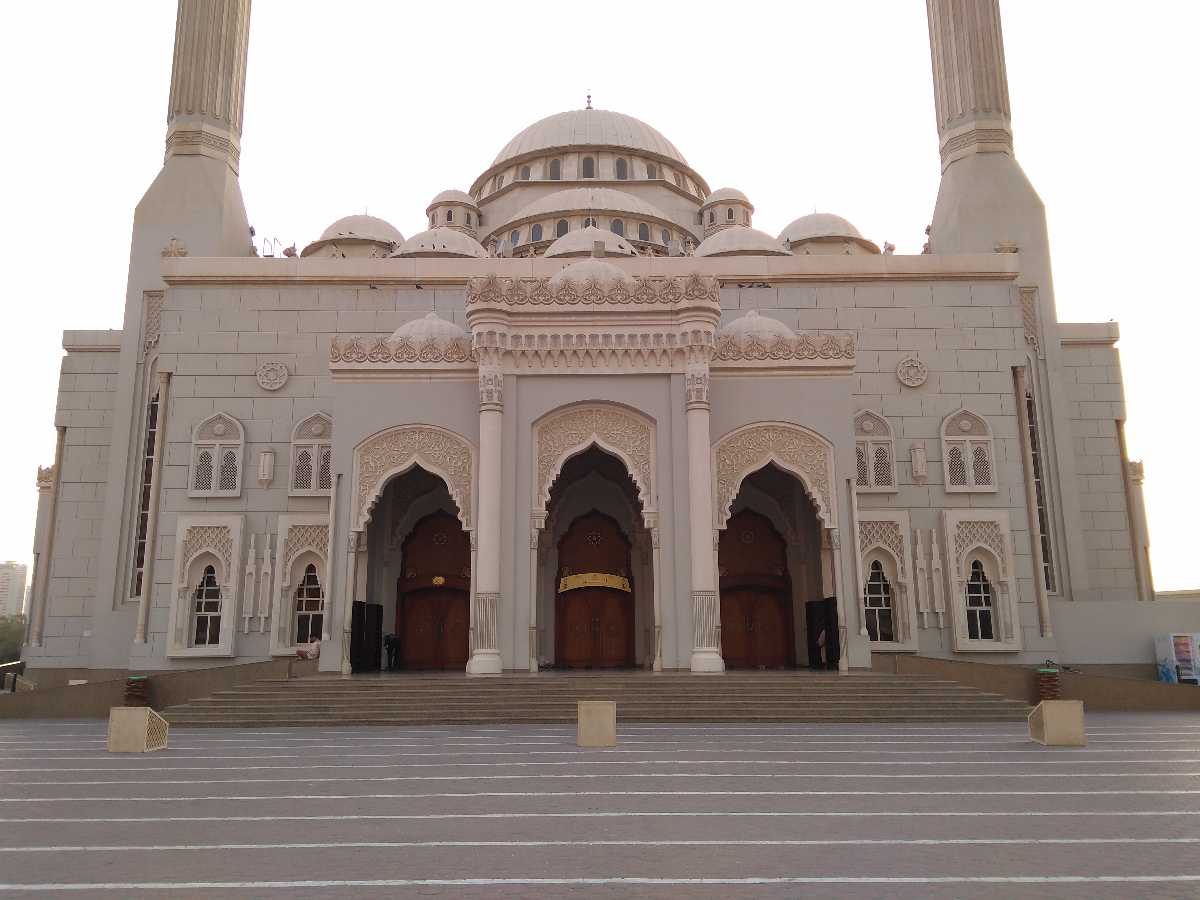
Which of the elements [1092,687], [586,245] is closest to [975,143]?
[586,245]

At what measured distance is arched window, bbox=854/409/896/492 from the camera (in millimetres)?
21312

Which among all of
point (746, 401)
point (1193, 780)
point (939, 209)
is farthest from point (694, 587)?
point (939, 209)

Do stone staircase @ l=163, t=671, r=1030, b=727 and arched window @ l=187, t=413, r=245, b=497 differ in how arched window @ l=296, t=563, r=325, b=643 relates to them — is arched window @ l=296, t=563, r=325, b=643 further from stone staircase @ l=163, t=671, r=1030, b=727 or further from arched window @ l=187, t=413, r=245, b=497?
stone staircase @ l=163, t=671, r=1030, b=727

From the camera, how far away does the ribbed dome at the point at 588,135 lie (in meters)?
35.0

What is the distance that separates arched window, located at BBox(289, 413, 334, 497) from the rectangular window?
15.8m

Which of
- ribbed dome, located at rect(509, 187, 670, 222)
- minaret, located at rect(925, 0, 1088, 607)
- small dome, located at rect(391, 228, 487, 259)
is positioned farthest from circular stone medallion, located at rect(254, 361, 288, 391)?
minaret, located at rect(925, 0, 1088, 607)

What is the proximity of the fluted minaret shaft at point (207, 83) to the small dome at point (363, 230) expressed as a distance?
4.58m

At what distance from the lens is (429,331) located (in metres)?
19.7

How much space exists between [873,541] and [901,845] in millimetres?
15844

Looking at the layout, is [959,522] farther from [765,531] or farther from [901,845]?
[901,845]

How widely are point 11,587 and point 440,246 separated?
376 feet

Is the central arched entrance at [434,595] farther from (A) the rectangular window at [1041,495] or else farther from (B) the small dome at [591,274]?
(A) the rectangular window at [1041,495]

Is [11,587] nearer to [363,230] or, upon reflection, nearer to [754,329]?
[363,230]

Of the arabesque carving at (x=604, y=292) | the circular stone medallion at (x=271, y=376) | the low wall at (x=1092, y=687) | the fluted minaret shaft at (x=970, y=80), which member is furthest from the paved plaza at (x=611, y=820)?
the fluted minaret shaft at (x=970, y=80)
